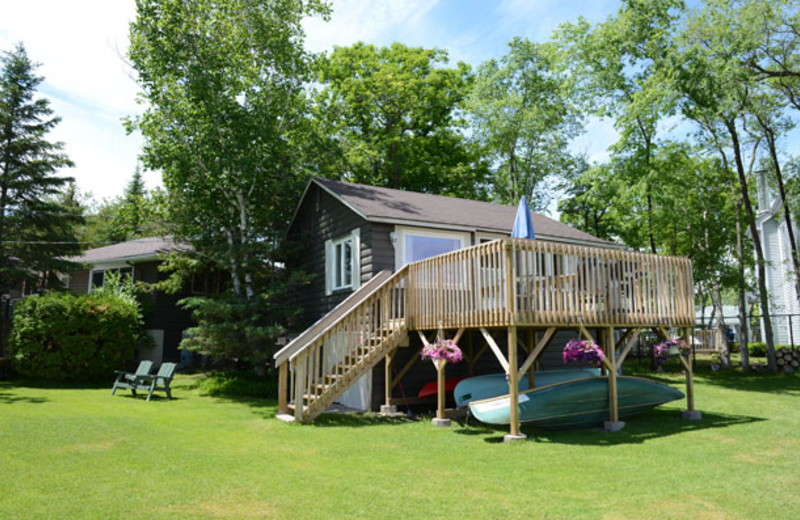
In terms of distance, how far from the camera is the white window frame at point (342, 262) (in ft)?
47.2

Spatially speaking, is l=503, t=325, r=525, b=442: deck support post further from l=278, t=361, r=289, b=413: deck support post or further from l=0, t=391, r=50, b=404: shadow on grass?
l=0, t=391, r=50, b=404: shadow on grass

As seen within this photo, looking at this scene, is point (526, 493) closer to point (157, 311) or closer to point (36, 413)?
point (36, 413)

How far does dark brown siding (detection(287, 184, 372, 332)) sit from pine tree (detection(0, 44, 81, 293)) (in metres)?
11.3

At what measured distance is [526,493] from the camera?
6.01 metres

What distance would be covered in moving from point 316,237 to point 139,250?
10678 mm

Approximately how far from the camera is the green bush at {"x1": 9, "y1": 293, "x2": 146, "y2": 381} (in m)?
16.9

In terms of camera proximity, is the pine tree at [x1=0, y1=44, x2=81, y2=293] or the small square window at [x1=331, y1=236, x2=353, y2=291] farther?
the pine tree at [x1=0, y1=44, x2=81, y2=293]

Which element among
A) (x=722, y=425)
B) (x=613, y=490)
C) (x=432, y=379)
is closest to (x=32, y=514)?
(x=613, y=490)

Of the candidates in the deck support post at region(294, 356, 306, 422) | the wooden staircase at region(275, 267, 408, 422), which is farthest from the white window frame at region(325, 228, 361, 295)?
the deck support post at region(294, 356, 306, 422)

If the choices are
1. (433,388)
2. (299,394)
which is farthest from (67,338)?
(433,388)

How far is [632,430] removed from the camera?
10242 mm

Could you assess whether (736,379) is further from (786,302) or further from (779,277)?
(779,277)

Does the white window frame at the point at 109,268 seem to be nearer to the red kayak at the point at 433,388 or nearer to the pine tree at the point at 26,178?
the pine tree at the point at 26,178

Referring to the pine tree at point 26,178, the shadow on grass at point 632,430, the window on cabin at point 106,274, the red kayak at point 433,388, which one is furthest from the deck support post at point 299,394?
the pine tree at point 26,178
